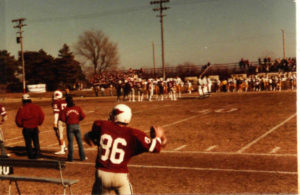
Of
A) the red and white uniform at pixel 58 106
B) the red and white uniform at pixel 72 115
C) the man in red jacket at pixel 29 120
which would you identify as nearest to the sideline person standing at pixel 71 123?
the red and white uniform at pixel 72 115

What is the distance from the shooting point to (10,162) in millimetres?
7918

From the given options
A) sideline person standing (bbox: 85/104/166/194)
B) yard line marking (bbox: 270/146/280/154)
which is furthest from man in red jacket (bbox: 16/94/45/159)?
sideline person standing (bbox: 85/104/166/194)

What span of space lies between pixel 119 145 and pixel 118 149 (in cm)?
6

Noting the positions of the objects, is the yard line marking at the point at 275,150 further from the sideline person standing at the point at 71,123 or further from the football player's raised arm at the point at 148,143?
the football player's raised arm at the point at 148,143

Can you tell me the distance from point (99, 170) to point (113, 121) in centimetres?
70

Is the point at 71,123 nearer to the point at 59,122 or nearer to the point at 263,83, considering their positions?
the point at 59,122

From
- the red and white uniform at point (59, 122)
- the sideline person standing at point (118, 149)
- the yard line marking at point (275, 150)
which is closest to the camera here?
the sideline person standing at point (118, 149)

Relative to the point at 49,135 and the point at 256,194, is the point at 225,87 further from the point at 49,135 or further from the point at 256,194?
the point at 256,194

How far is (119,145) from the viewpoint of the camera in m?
5.66

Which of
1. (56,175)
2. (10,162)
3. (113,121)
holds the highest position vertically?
(113,121)

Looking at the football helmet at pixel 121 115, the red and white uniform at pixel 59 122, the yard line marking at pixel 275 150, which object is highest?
the football helmet at pixel 121 115

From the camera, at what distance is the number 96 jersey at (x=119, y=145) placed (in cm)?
564

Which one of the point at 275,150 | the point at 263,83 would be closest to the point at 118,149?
the point at 275,150

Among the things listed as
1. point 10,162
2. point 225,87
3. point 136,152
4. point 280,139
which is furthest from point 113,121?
point 225,87
